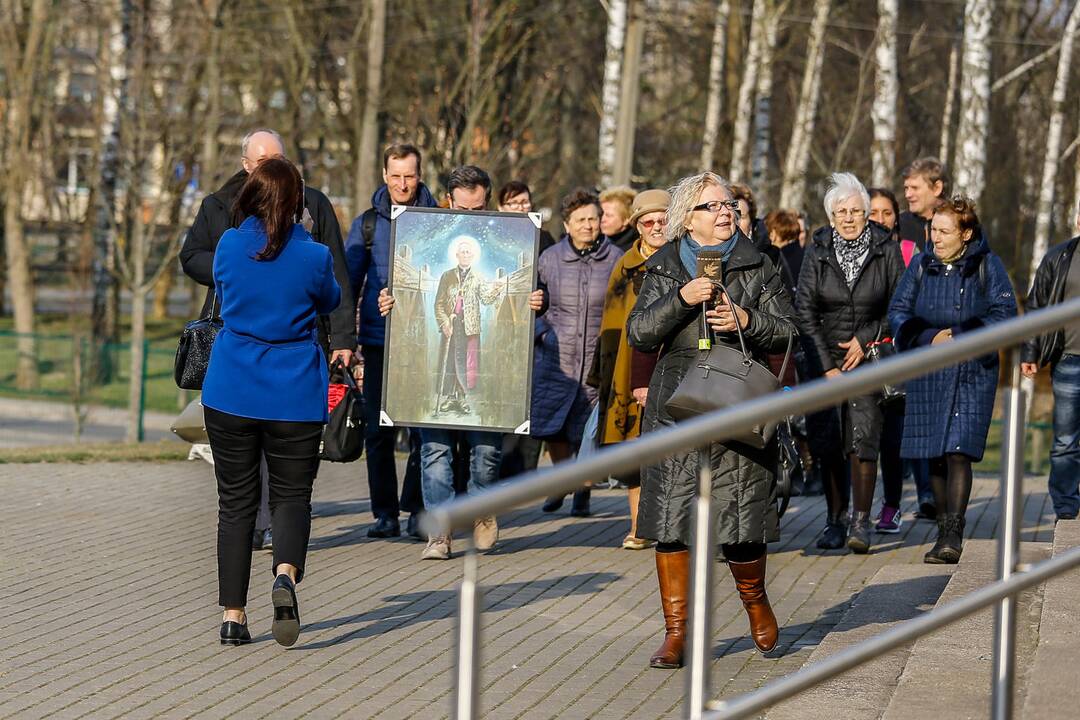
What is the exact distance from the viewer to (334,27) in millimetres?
32281

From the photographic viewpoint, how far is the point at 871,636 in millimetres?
3988

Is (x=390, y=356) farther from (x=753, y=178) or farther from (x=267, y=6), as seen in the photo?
(x=267, y=6)

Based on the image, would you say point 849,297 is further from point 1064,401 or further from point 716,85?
point 716,85

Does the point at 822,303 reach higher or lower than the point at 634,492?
higher

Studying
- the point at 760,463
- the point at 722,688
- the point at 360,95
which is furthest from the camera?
the point at 360,95

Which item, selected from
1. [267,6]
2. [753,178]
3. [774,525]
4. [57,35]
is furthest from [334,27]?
[774,525]

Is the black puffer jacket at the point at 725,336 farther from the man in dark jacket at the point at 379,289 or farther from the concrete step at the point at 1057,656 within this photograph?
the man in dark jacket at the point at 379,289

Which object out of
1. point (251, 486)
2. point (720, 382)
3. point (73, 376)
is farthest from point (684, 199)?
point (73, 376)

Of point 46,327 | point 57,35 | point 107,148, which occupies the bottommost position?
point 46,327

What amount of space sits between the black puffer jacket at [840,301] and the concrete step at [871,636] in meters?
1.41

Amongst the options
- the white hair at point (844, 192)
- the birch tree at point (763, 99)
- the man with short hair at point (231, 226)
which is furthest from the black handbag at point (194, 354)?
the birch tree at point (763, 99)

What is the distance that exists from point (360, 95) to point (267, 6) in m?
6.66

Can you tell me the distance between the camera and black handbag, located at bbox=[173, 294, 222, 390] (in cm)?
752

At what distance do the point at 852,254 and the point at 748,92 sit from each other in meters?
17.5
